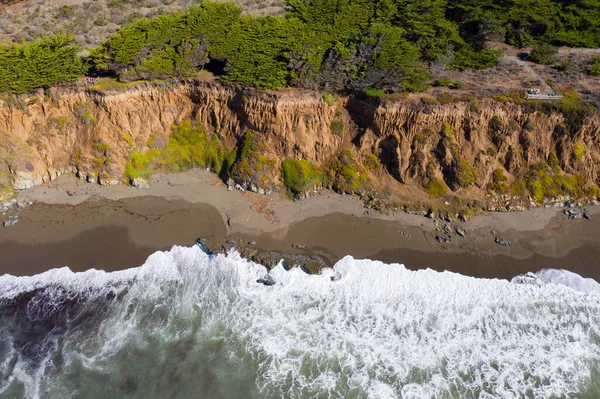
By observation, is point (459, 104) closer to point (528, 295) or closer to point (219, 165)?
point (528, 295)

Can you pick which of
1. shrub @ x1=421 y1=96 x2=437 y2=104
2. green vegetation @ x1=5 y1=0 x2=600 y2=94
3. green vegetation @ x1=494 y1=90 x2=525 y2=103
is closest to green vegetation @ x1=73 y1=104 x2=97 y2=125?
green vegetation @ x1=5 y1=0 x2=600 y2=94

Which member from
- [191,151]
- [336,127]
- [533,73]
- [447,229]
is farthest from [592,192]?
[191,151]

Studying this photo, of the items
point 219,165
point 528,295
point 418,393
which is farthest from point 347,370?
point 219,165

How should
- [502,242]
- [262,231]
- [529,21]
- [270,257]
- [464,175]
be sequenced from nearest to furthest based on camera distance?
[270,257] < [502,242] < [262,231] < [464,175] < [529,21]

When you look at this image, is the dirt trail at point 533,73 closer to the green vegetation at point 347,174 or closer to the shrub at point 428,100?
the shrub at point 428,100

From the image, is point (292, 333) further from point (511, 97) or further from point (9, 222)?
point (511, 97)

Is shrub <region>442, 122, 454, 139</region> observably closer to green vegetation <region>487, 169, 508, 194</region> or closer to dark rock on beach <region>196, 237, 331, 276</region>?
green vegetation <region>487, 169, 508, 194</region>
